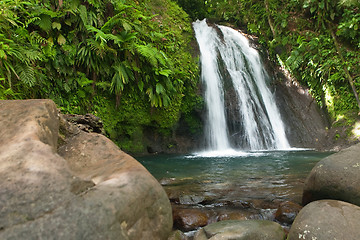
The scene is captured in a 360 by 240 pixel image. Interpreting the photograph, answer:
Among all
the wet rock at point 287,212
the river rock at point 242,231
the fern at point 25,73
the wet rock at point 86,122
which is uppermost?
the fern at point 25,73

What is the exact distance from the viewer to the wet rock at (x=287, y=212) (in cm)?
294

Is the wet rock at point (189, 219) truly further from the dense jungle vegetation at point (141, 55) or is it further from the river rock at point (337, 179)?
the dense jungle vegetation at point (141, 55)

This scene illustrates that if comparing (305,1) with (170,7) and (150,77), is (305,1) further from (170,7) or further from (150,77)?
(150,77)

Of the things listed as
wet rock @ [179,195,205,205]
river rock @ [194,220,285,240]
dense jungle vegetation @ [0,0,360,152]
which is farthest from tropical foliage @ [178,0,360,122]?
river rock @ [194,220,285,240]

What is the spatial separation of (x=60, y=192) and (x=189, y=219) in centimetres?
172

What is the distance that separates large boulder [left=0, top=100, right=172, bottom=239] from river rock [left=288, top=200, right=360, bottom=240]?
49.2 inches

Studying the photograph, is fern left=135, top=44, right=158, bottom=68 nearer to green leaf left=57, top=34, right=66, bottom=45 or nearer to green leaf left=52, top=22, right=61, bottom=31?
green leaf left=57, top=34, right=66, bottom=45

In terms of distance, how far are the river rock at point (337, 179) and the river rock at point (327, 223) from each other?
41 centimetres

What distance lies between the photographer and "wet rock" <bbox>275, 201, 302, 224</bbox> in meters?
2.94

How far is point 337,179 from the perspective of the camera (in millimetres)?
2885

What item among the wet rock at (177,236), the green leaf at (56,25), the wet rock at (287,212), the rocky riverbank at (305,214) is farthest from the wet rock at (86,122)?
the wet rock at (287,212)

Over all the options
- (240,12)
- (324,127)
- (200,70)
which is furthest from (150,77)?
(240,12)

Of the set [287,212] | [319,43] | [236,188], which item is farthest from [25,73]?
[319,43]

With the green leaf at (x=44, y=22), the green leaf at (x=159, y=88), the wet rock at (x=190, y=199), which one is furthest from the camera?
the green leaf at (x=159, y=88)
